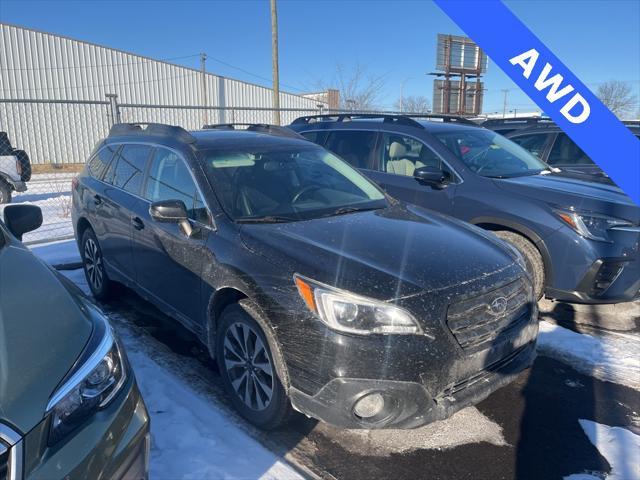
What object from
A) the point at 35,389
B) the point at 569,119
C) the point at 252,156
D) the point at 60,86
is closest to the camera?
the point at 569,119

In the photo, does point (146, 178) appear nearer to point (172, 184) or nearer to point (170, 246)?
point (172, 184)

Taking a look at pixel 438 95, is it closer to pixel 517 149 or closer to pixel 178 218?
pixel 517 149

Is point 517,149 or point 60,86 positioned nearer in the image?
point 517,149

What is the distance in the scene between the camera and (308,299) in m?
2.53

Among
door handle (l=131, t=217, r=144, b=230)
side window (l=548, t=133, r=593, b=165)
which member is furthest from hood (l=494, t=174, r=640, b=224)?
door handle (l=131, t=217, r=144, b=230)

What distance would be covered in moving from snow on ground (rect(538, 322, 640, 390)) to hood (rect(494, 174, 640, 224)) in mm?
1050

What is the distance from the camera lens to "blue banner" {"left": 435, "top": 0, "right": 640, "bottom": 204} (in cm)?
105

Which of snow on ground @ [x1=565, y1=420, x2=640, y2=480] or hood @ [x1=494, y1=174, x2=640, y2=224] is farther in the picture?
hood @ [x1=494, y1=174, x2=640, y2=224]

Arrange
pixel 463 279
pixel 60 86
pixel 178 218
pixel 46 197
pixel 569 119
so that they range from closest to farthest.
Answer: pixel 569 119 → pixel 463 279 → pixel 178 218 → pixel 46 197 → pixel 60 86

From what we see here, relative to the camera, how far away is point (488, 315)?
2.73 metres

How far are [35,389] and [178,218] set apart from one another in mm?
1657

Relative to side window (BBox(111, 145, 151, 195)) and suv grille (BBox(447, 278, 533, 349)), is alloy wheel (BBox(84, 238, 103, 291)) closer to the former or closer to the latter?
side window (BBox(111, 145, 151, 195))

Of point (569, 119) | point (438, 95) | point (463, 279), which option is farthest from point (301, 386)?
Answer: point (438, 95)

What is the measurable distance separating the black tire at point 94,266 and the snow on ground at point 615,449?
4199 mm
